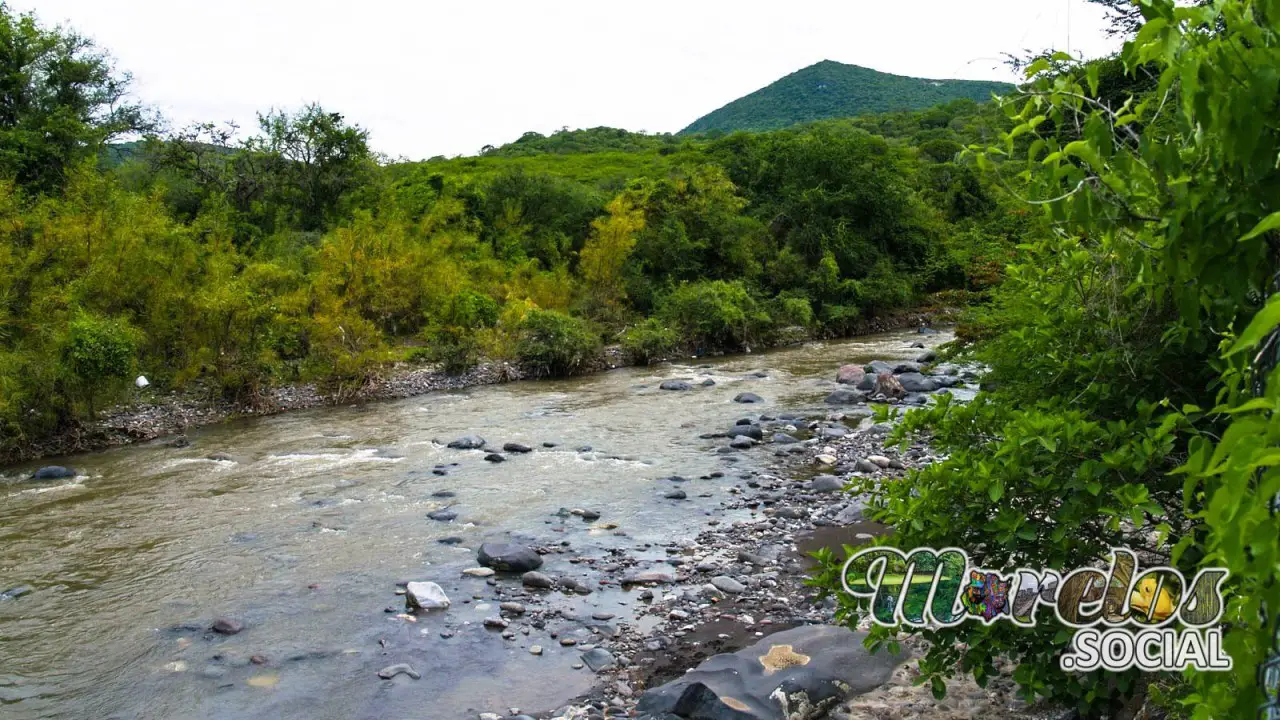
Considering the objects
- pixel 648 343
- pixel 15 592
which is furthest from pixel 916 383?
pixel 15 592

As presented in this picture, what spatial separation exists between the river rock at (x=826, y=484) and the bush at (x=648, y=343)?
1403 cm

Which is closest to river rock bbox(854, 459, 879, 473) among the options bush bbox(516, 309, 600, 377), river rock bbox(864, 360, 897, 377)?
river rock bbox(864, 360, 897, 377)

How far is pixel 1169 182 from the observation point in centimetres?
181

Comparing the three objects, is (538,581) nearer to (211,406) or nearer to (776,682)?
(776,682)

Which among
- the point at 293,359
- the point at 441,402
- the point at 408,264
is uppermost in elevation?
the point at 408,264

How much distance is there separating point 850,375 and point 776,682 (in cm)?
1459

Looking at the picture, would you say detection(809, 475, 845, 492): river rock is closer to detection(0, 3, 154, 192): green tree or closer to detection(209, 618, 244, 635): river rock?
detection(209, 618, 244, 635): river rock

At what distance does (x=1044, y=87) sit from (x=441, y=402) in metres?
17.5

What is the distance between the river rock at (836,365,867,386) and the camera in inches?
733

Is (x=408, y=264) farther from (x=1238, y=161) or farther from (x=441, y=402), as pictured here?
(x=1238, y=161)

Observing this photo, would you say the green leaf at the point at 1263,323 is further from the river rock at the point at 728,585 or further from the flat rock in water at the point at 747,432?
the flat rock in water at the point at 747,432

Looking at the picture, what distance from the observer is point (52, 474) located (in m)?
12.5

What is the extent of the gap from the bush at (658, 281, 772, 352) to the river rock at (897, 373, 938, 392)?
891 centimetres

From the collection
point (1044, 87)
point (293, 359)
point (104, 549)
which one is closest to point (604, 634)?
point (1044, 87)
